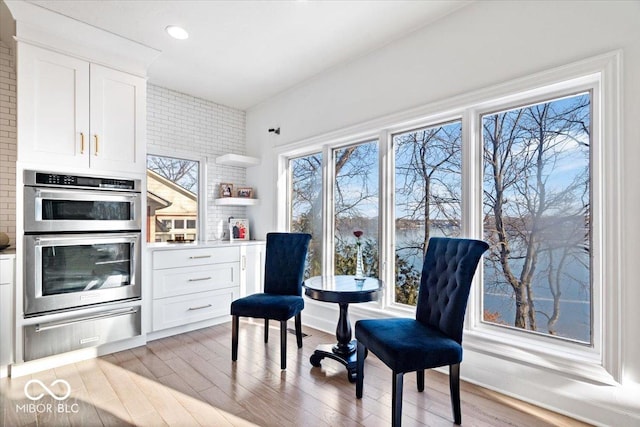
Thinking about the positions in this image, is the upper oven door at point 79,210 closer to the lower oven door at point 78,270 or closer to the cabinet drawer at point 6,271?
the lower oven door at point 78,270

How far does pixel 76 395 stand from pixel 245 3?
9.91 feet

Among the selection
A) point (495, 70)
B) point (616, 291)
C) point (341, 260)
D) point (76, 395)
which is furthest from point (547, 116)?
point (76, 395)

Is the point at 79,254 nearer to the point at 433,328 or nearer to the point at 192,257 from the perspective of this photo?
the point at 192,257

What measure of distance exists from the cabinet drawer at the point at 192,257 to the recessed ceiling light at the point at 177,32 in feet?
6.66

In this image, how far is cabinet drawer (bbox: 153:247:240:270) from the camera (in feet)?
10.9

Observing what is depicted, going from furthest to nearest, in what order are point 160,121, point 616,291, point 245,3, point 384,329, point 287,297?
point 160,121 → point 287,297 → point 245,3 → point 384,329 → point 616,291

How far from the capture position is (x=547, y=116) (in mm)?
2252

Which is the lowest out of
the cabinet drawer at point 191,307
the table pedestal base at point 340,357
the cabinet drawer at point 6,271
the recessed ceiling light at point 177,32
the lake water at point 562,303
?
the table pedestal base at point 340,357

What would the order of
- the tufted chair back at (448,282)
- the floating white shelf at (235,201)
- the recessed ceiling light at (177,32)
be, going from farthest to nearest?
the floating white shelf at (235,201)
the recessed ceiling light at (177,32)
the tufted chair back at (448,282)

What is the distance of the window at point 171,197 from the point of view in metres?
3.89

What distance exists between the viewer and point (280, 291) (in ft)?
10.1

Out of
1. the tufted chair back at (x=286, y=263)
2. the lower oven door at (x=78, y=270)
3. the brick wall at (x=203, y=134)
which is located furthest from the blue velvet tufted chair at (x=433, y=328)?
the brick wall at (x=203, y=134)

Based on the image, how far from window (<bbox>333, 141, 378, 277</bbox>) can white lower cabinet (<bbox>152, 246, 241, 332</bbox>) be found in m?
1.29

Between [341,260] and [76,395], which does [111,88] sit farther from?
[341,260]
